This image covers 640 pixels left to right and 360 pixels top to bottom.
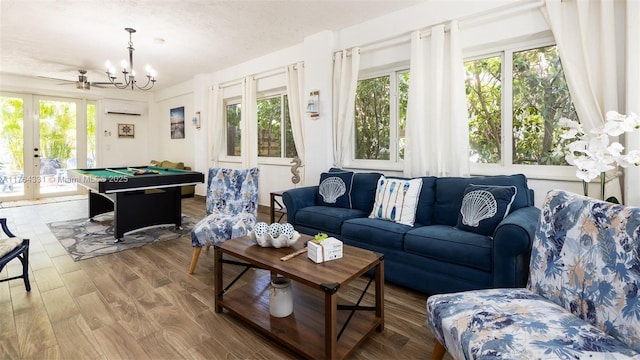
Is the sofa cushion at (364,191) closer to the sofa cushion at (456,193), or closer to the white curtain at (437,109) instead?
the white curtain at (437,109)

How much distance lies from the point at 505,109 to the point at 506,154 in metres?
0.43

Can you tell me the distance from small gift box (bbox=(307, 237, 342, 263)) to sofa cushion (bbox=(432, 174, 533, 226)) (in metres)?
1.31

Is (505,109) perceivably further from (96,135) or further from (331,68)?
(96,135)

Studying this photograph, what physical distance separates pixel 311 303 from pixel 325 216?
1.05m

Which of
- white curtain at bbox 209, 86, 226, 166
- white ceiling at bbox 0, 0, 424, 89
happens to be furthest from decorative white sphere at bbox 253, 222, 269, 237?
white curtain at bbox 209, 86, 226, 166

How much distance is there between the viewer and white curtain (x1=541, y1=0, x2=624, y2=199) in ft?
7.45

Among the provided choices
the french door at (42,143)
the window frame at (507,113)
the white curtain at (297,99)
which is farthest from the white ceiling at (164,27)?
the french door at (42,143)

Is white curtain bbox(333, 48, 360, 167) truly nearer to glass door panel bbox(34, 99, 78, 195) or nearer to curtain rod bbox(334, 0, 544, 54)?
curtain rod bbox(334, 0, 544, 54)

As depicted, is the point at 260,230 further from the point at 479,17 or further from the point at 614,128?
Result: the point at 479,17

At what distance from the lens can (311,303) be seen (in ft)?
6.77

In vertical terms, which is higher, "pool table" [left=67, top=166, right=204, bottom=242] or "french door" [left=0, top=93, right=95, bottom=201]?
"french door" [left=0, top=93, right=95, bottom=201]

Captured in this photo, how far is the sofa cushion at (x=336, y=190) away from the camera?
3.33 m

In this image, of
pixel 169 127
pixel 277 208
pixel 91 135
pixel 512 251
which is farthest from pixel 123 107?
pixel 512 251

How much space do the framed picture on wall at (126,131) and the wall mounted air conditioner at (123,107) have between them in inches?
12.6
